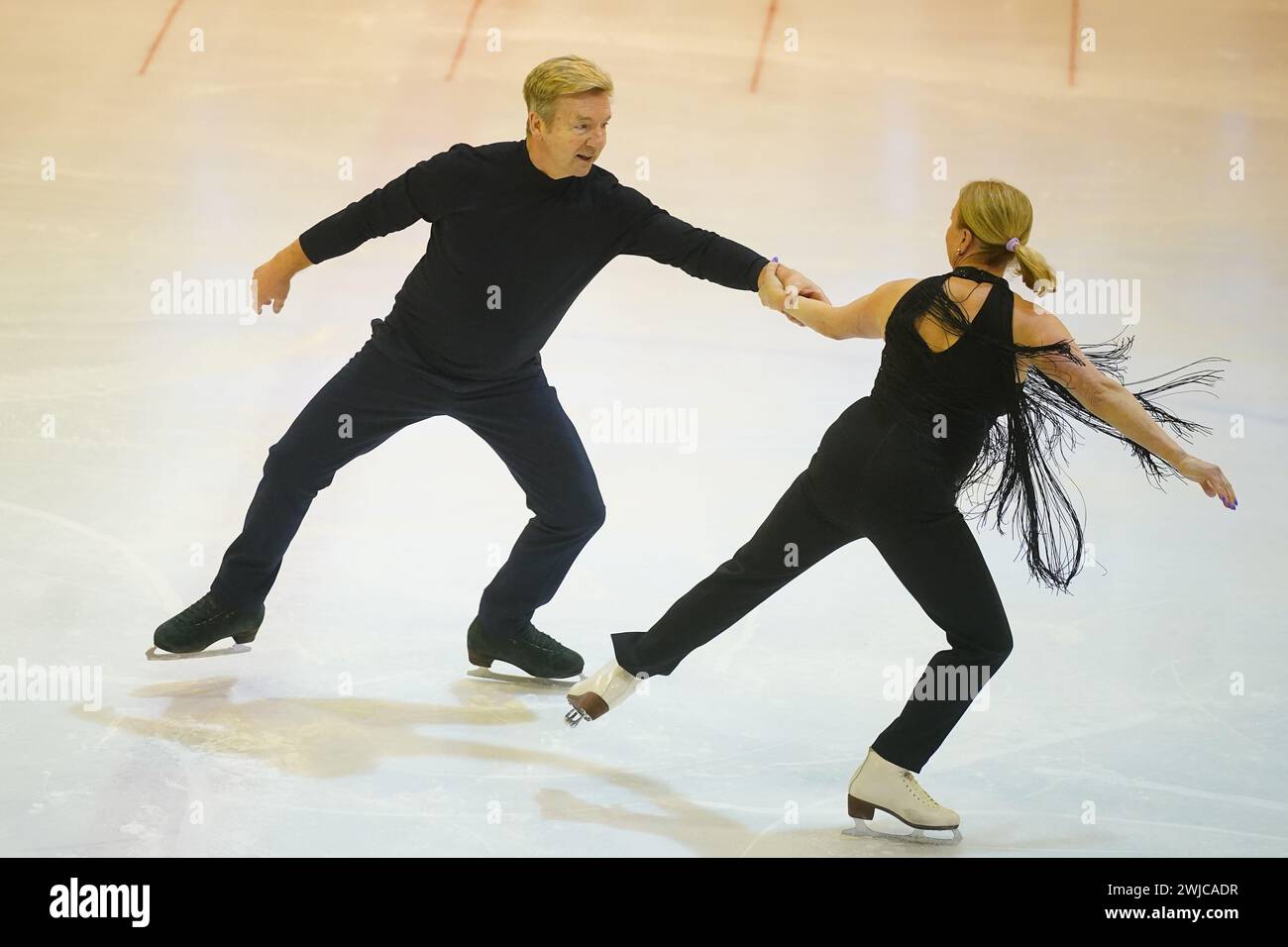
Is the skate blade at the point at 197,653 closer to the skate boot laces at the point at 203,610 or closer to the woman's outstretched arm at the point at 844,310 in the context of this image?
the skate boot laces at the point at 203,610

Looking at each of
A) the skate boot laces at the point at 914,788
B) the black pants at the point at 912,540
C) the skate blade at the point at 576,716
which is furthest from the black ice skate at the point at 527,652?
the skate boot laces at the point at 914,788

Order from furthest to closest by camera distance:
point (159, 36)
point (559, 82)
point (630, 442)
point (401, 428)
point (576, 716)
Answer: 1. point (159, 36)
2. point (630, 442)
3. point (401, 428)
4. point (576, 716)
5. point (559, 82)

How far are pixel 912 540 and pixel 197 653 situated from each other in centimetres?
154

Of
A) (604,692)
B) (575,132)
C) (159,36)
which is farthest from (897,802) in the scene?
(159,36)

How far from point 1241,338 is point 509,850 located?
12.5 feet

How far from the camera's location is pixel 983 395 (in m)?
2.56

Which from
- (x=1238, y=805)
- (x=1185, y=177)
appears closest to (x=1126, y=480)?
(x=1238, y=805)

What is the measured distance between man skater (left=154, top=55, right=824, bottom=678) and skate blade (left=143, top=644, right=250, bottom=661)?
0.02 m

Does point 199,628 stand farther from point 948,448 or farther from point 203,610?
point 948,448

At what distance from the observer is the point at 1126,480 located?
438 cm

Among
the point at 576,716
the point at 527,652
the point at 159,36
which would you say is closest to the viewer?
the point at 576,716

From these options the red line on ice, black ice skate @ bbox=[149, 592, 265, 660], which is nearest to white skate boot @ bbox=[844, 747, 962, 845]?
black ice skate @ bbox=[149, 592, 265, 660]

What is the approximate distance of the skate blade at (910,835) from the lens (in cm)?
266

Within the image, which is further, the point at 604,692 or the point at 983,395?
the point at 604,692
